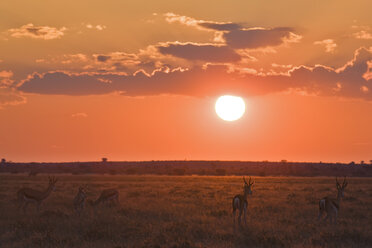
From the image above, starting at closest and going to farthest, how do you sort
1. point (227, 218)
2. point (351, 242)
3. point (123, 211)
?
1. point (351, 242)
2. point (227, 218)
3. point (123, 211)

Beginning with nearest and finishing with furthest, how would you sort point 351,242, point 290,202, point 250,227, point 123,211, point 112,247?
point 112,247 < point 351,242 < point 250,227 < point 123,211 < point 290,202

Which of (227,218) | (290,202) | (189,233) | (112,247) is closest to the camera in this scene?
(112,247)

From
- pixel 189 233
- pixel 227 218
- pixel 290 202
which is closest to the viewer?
pixel 189 233

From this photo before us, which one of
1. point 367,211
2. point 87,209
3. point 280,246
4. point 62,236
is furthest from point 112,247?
point 367,211

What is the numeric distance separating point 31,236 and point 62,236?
1109mm

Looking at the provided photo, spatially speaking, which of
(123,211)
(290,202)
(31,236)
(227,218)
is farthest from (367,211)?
(31,236)

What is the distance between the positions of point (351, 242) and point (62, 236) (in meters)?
10.2

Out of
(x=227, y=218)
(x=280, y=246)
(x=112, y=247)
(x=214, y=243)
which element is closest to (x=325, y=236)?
(x=280, y=246)

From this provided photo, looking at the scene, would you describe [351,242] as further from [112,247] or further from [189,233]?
[112,247]

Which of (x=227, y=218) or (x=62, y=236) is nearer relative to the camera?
(x=62, y=236)

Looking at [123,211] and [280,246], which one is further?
[123,211]

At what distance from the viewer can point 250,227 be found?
18.2 meters

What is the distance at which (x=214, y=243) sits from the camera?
591 inches

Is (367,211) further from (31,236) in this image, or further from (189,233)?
(31,236)
